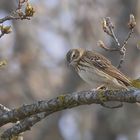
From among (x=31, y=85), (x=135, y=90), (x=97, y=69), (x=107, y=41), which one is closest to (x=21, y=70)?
(x=31, y=85)

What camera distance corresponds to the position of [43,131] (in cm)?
1642

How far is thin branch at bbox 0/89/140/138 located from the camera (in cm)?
671

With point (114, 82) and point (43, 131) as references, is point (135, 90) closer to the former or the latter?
point (114, 82)

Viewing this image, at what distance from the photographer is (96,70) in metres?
8.98

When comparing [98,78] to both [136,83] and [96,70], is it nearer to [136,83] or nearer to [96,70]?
[96,70]

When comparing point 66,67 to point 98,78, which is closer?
point 98,78

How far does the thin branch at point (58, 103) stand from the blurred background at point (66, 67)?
308 inches

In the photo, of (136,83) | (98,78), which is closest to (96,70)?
(98,78)

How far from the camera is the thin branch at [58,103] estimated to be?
22.0ft

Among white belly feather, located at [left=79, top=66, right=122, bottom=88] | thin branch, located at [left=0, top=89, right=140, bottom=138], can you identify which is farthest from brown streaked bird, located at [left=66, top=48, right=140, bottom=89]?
thin branch, located at [left=0, top=89, right=140, bottom=138]

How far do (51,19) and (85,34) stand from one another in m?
1.96

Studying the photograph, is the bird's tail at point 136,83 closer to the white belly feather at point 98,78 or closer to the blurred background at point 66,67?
the white belly feather at point 98,78

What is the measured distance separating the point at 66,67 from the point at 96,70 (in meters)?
8.42

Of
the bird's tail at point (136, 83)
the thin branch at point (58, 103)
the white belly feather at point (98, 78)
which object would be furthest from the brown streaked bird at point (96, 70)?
the thin branch at point (58, 103)
